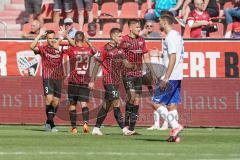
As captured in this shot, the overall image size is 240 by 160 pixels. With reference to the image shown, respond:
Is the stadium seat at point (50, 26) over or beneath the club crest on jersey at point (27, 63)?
over

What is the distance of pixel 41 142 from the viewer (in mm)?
14219

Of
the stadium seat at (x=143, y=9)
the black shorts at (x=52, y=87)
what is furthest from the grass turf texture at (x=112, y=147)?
the stadium seat at (x=143, y=9)

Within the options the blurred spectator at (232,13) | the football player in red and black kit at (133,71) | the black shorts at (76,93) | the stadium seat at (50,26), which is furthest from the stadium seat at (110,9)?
the football player in red and black kit at (133,71)

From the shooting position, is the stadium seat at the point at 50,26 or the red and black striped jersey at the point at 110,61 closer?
the red and black striped jersey at the point at 110,61

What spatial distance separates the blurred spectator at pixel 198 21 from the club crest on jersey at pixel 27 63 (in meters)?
4.14

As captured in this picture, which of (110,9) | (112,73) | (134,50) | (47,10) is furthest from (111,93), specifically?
(47,10)

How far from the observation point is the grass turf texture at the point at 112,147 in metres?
11.7

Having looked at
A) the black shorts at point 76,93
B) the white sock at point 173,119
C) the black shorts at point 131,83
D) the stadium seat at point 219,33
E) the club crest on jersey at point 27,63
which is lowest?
the white sock at point 173,119

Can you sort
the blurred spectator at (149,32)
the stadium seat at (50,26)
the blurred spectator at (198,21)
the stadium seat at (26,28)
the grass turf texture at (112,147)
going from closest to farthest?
the grass turf texture at (112,147) → the blurred spectator at (149,32) → the blurred spectator at (198,21) → the stadium seat at (26,28) → the stadium seat at (50,26)

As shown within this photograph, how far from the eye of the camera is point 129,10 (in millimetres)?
25312

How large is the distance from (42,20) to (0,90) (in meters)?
4.17

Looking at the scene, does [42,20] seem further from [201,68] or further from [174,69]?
[174,69]

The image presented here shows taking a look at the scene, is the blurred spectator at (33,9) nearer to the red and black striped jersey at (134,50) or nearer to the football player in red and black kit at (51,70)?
the football player in red and black kit at (51,70)

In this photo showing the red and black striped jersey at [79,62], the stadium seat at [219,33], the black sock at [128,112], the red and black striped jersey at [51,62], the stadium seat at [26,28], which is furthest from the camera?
the stadium seat at [26,28]
